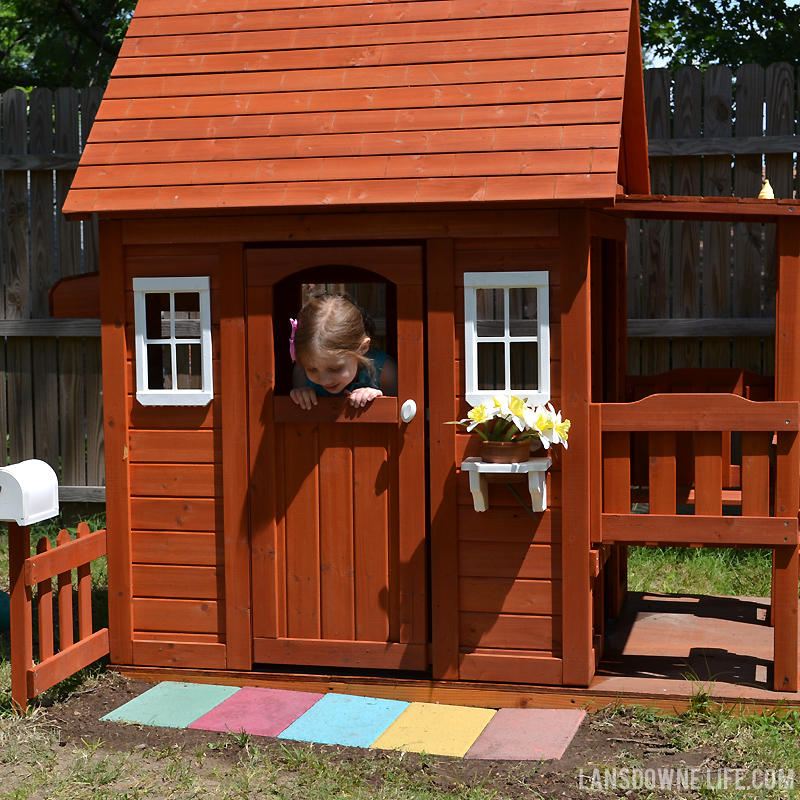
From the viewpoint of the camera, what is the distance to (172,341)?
4891 mm

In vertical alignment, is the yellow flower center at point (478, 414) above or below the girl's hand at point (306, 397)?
below

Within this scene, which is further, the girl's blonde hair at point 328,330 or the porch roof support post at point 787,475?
the girl's blonde hair at point 328,330

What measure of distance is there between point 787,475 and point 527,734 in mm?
1551

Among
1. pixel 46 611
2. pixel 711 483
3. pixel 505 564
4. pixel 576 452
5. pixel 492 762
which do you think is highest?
→ pixel 576 452

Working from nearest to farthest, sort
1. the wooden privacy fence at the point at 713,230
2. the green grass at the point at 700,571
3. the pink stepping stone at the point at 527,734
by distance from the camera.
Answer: the pink stepping stone at the point at 527,734 → the green grass at the point at 700,571 → the wooden privacy fence at the point at 713,230

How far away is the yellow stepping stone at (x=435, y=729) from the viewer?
14.0 ft

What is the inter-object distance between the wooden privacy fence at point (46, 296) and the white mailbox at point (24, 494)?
3.56 metres

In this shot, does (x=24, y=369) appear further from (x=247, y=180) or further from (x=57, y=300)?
(x=247, y=180)

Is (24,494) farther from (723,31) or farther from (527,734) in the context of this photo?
(723,31)

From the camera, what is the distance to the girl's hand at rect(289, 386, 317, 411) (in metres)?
4.75

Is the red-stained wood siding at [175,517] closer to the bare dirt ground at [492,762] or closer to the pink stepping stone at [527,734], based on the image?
the bare dirt ground at [492,762]

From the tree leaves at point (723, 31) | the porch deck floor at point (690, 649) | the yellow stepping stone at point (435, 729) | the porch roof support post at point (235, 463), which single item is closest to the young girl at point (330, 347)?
the porch roof support post at point (235, 463)

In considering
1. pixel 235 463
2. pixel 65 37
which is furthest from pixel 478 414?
pixel 65 37

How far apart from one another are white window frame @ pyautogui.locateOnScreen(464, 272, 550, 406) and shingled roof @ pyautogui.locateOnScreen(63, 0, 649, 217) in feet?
1.17
